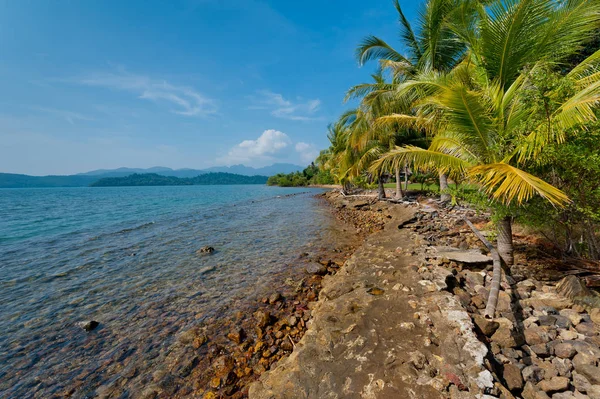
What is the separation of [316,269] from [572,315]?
17.9ft

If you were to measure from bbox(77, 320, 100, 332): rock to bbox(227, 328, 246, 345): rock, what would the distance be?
3.24 metres

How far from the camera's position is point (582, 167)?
3934 mm

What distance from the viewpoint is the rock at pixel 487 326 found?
3449 millimetres

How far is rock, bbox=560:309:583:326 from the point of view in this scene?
11.7 feet

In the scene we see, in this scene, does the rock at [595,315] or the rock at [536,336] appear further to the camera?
the rock at [595,315]

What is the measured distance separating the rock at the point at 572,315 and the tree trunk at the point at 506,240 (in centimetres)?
158

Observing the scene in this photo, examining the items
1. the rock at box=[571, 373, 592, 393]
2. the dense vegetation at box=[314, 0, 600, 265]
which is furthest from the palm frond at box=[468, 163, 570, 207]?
the rock at box=[571, 373, 592, 393]

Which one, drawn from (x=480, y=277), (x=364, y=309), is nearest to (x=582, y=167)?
(x=480, y=277)

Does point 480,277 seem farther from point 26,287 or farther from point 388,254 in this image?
point 26,287

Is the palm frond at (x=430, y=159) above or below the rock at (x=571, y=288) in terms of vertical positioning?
above

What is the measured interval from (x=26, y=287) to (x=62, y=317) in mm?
3397

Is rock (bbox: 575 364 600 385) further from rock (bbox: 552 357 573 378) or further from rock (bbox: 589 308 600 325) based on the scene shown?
rock (bbox: 589 308 600 325)

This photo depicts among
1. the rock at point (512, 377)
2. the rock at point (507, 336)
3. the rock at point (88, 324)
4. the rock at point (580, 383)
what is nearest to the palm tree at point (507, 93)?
the rock at point (507, 336)

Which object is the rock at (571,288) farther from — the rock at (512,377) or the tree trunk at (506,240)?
the rock at (512,377)
